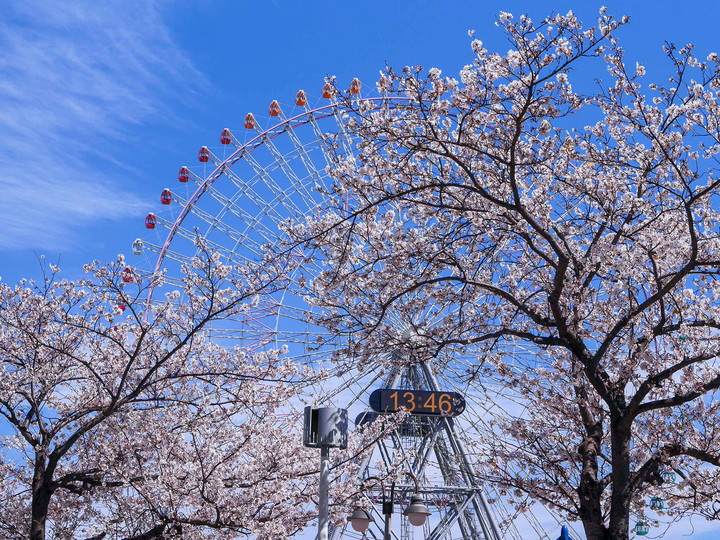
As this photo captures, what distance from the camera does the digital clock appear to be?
20.2 metres

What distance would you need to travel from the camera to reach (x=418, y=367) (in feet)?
73.2

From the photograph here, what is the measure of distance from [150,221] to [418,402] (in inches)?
365

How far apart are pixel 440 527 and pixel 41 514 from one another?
1459cm

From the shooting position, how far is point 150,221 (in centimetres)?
2298

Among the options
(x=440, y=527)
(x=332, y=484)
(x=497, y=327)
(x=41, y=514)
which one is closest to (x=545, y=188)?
(x=497, y=327)

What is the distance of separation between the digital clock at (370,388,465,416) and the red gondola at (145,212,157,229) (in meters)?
8.14

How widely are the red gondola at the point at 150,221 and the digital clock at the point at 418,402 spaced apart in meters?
8.14

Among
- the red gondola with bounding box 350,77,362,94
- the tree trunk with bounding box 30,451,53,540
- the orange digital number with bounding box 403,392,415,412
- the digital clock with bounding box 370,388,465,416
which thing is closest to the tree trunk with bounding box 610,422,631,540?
the tree trunk with bounding box 30,451,53,540

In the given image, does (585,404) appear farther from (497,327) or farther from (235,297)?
(235,297)

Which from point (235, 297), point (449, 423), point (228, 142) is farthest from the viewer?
point (228, 142)

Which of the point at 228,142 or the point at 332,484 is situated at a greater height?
the point at 228,142

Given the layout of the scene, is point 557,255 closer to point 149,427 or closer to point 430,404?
point 149,427

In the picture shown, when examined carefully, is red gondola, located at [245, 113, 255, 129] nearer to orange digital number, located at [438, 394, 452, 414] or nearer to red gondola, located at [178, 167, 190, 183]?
red gondola, located at [178, 167, 190, 183]

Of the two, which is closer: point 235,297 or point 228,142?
point 235,297
